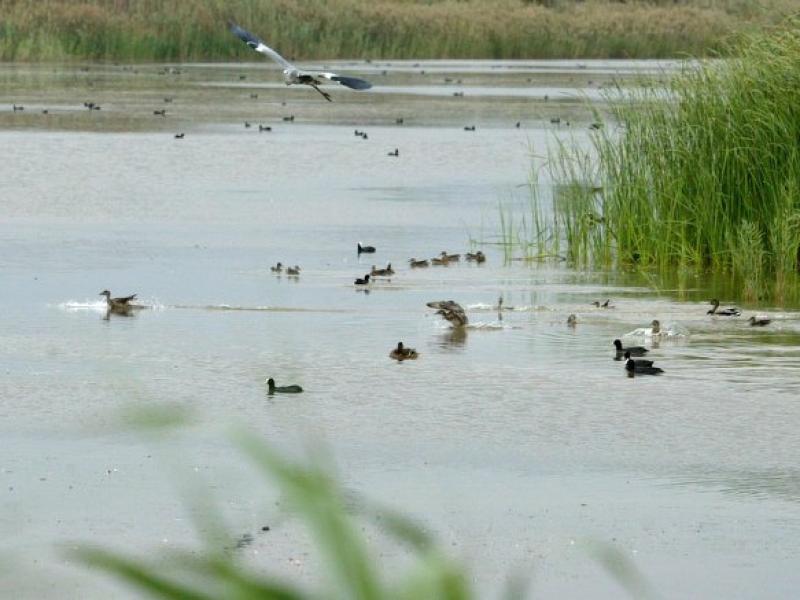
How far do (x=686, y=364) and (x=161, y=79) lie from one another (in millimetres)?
34594

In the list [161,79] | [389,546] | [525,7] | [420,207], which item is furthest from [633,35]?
[389,546]

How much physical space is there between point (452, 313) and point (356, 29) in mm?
40987

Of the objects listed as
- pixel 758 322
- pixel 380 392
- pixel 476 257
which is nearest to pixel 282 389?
pixel 380 392

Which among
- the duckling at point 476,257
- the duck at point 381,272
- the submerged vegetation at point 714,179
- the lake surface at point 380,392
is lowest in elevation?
the lake surface at point 380,392

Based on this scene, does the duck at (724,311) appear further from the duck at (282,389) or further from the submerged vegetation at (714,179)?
the duck at (282,389)

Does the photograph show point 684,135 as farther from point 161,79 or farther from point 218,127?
point 161,79

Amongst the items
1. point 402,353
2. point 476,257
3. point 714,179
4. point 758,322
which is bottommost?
point 402,353

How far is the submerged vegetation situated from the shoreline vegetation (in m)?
28.7

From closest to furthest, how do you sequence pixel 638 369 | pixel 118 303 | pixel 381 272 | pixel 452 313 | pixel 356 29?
pixel 638 369
pixel 452 313
pixel 118 303
pixel 381 272
pixel 356 29

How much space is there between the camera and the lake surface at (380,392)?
6203 mm

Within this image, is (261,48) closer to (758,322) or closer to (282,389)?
(282,389)

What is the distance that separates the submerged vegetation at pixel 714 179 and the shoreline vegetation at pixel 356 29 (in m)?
28.7

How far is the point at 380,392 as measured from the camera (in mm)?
9273

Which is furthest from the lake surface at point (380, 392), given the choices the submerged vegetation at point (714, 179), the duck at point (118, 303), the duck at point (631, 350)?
the submerged vegetation at point (714, 179)
